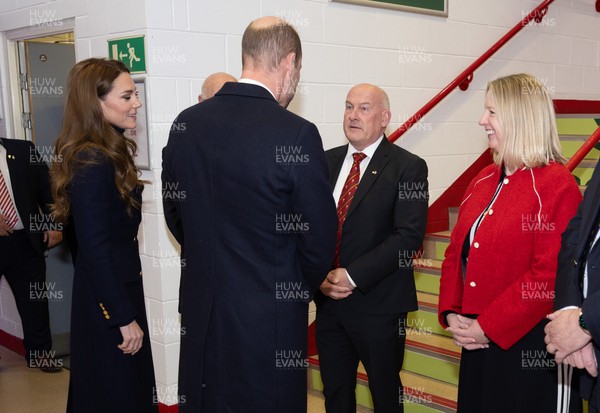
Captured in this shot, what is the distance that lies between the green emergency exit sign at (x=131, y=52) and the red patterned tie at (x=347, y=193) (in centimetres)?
120

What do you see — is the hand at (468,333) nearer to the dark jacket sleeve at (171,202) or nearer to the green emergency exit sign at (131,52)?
the dark jacket sleeve at (171,202)

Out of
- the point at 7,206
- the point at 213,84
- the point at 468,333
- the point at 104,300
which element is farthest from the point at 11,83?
the point at 468,333

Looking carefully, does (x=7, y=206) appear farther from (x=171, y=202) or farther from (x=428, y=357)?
(x=428, y=357)

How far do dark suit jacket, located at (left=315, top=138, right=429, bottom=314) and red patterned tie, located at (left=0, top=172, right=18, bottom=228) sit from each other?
2.35 m

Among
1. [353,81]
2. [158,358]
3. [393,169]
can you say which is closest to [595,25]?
[353,81]

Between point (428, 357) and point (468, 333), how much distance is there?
4.59ft

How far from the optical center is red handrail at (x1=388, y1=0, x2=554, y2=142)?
4.12 meters

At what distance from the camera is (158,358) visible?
332 centimetres

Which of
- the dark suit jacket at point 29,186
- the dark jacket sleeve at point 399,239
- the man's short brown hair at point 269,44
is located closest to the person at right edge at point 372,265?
the dark jacket sleeve at point 399,239

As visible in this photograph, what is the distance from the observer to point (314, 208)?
1830 mm

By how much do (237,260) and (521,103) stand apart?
110cm

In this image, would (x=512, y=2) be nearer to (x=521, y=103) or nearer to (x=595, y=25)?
(x=595, y=25)

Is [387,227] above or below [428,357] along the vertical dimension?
above

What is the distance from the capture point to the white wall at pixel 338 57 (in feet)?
10.4
